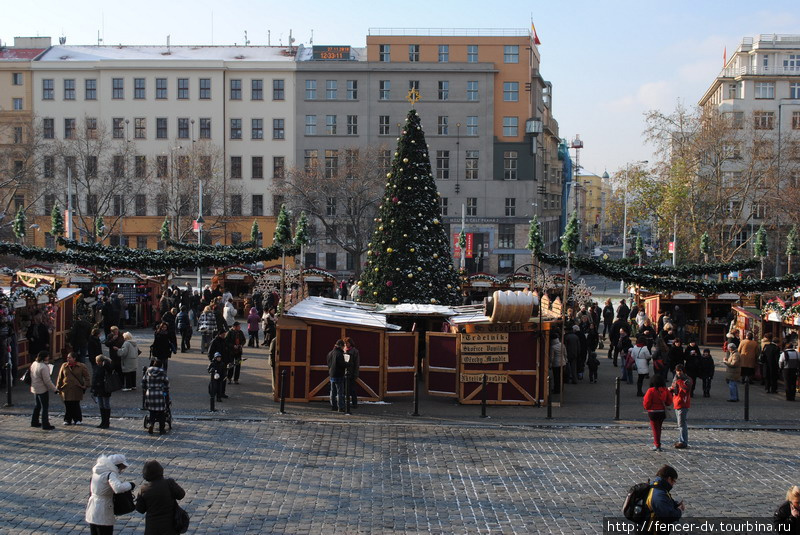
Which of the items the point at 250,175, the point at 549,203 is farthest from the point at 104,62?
the point at 549,203

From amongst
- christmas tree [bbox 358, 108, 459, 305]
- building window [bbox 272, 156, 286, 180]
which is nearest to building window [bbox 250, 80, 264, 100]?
building window [bbox 272, 156, 286, 180]

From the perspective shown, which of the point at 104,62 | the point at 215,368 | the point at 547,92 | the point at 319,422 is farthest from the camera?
the point at 547,92

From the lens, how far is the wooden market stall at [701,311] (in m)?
31.5

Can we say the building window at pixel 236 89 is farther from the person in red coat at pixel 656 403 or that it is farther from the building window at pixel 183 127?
the person in red coat at pixel 656 403

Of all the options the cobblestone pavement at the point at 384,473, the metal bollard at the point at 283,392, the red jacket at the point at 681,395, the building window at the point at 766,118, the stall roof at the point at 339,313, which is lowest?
the cobblestone pavement at the point at 384,473

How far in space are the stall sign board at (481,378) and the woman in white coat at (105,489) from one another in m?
10.3

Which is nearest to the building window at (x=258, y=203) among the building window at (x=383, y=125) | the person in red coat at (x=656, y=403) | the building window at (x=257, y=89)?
the building window at (x=257, y=89)

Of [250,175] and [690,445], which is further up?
[250,175]

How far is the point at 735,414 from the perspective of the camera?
1816 cm

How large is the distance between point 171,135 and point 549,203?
34.5m

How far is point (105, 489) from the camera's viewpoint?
8914mm

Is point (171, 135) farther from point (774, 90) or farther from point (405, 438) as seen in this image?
point (405, 438)

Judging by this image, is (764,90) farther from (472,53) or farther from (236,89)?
(236,89)

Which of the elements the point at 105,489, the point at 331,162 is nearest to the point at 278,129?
the point at 331,162
